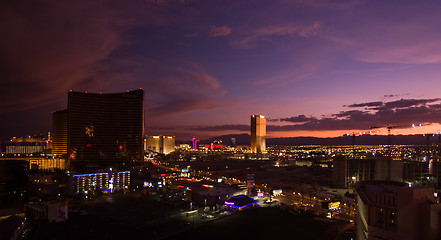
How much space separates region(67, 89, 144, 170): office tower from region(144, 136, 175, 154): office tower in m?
72.6

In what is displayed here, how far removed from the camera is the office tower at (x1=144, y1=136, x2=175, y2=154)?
136875 millimetres

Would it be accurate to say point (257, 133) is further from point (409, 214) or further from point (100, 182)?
point (409, 214)

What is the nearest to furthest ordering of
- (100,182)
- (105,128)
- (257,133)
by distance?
(100,182) → (105,128) → (257,133)

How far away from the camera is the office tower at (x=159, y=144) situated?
449 ft

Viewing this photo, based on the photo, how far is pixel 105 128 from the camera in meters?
61.4

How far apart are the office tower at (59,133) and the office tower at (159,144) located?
6418cm

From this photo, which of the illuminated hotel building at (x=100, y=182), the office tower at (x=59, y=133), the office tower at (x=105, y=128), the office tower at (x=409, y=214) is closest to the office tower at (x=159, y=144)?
the office tower at (x=59, y=133)

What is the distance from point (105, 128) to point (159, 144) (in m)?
76.9

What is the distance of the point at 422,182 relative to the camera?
140ft

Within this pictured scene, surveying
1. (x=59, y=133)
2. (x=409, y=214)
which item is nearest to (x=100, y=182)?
(x=59, y=133)

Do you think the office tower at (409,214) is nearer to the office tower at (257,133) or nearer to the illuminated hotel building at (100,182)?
the illuminated hotel building at (100,182)

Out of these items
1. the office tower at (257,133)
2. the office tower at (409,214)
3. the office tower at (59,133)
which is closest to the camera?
the office tower at (409,214)

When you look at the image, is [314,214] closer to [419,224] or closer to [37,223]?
[419,224]

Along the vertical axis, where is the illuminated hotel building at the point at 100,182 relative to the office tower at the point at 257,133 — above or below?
below
